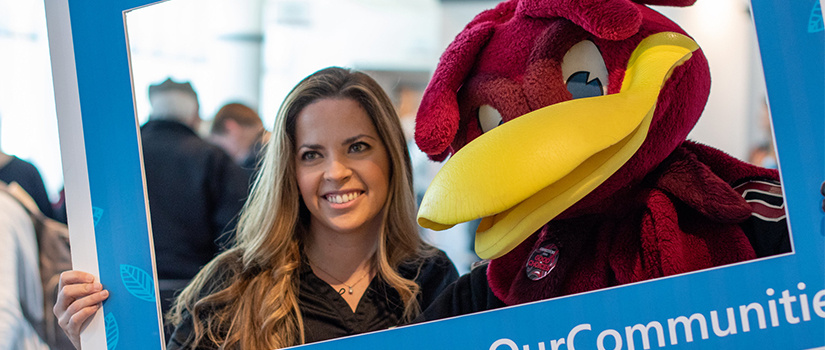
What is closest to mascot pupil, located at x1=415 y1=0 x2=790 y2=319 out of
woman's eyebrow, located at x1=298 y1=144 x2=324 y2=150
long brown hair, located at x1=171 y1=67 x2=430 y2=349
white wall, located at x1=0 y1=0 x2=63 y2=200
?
long brown hair, located at x1=171 y1=67 x2=430 y2=349

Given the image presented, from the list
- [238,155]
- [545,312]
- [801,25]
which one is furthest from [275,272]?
[801,25]

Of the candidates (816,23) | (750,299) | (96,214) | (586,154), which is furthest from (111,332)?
(816,23)

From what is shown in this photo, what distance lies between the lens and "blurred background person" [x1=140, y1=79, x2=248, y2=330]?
1000 millimetres

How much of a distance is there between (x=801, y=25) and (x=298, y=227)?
903 millimetres

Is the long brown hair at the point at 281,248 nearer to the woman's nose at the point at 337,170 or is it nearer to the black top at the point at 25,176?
the woman's nose at the point at 337,170

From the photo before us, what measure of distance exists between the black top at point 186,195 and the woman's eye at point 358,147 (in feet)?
0.70

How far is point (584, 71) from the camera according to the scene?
798mm

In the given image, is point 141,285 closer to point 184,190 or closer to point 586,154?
point 184,190

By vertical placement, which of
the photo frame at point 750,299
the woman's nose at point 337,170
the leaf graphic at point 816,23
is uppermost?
the leaf graphic at point 816,23

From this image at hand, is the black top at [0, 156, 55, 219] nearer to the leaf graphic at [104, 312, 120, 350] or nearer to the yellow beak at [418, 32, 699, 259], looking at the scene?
the leaf graphic at [104, 312, 120, 350]

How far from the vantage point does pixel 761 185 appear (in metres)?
0.83

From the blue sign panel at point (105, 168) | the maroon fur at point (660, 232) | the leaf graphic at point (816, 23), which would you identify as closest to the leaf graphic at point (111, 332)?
the blue sign panel at point (105, 168)

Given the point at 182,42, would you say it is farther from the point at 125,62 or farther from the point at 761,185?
the point at 761,185

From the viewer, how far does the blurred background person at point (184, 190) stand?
100 centimetres
